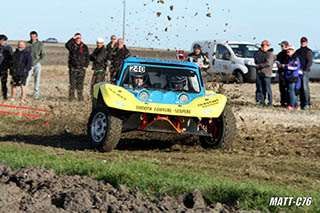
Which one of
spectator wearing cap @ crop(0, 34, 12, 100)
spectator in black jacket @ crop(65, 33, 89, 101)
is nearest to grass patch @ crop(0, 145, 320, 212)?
spectator in black jacket @ crop(65, 33, 89, 101)

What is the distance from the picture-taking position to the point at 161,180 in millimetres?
7922

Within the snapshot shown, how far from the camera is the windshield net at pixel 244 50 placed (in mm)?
27375

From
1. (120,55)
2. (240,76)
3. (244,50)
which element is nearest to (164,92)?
(120,55)

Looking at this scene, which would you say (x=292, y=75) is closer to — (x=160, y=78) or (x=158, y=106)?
(x=160, y=78)

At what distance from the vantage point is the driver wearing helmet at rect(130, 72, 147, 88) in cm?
1170

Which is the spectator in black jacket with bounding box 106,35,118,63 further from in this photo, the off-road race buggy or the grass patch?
the grass patch

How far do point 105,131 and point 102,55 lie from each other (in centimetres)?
868

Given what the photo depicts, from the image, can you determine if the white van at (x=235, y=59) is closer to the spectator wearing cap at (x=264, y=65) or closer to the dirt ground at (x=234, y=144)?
the spectator wearing cap at (x=264, y=65)

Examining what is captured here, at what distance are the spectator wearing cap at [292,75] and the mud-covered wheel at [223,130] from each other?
7.42m

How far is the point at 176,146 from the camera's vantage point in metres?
12.3

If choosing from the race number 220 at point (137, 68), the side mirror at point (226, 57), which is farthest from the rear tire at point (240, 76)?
the race number 220 at point (137, 68)

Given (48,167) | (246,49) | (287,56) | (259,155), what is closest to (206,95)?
(259,155)

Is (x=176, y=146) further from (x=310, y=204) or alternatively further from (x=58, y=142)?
(x=310, y=204)

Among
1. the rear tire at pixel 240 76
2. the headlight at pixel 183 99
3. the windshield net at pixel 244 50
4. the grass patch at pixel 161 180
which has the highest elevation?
the headlight at pixel 183 99
